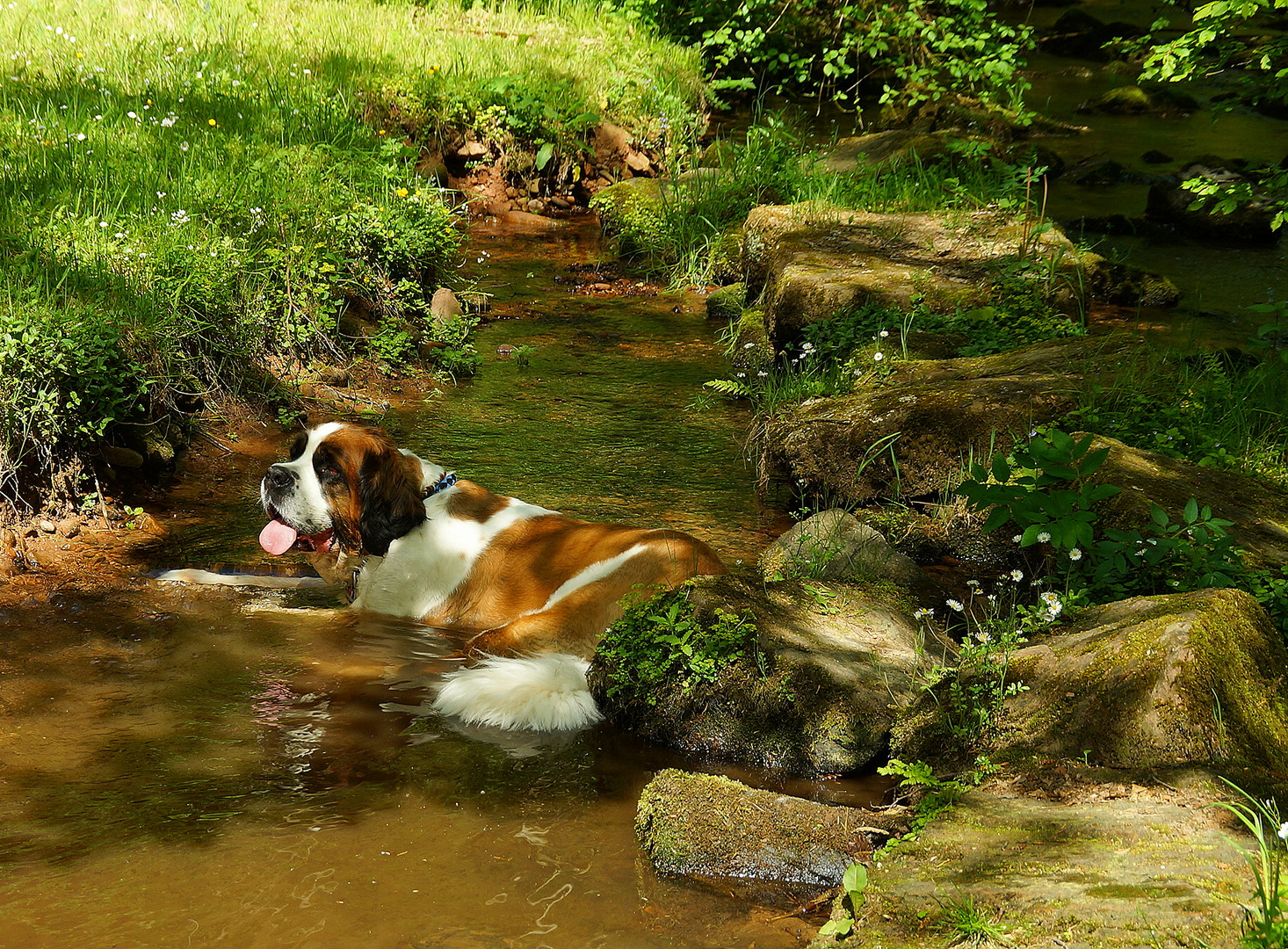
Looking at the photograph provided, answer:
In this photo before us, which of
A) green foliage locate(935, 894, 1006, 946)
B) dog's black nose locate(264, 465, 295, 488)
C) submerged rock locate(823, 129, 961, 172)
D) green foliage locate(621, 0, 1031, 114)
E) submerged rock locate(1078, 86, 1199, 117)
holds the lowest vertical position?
green foliage locate(935, 894, 1006, 946)

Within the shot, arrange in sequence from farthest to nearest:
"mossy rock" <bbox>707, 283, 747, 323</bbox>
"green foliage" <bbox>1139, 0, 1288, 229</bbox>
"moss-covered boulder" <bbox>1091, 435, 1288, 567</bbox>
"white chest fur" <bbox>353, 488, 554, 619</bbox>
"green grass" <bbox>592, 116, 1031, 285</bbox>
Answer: "green grass" <bbox>592, 116, 1031, 285</bbox>, "mossy rock" <bbox>707, 283, 747, 323</bbox>, "green foliage" <bbox>1139, 0, 1288, 229</bbox>, "white chest fur" <bbox>353, 488, 554, 619</bbox>, "moss-covered boulder" <bbox>1091, 435, 1288, 567</bbox>

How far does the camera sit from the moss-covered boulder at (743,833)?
10.4ft

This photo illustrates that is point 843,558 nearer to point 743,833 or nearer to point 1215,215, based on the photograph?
point 743,833

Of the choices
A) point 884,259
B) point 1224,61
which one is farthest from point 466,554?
point 1224,61

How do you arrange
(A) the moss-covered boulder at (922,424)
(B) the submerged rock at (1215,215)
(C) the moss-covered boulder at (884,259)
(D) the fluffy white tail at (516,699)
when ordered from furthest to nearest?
(B) the submerged rock at (1215,215) < (C) the moss-covered boulder at (884,259) < (A) the moss-covered boulder at (922,424) < (D) the fluffy white tail at (516,699)

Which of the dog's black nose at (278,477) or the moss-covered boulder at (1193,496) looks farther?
the dog's black nose at (278,477)

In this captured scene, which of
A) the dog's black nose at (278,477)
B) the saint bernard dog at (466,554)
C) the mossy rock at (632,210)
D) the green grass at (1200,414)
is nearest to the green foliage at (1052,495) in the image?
the saint bernard dog at (466,554)

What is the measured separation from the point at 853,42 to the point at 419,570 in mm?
10145

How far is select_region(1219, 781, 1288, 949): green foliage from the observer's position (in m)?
2.16

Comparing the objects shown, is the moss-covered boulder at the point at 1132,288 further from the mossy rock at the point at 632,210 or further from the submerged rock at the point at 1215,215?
the mossy rock at the point at 632,210

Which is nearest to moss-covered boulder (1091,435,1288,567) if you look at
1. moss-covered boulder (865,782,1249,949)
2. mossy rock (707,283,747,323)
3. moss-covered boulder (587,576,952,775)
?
moss-covered boulder (587,576,952,775)

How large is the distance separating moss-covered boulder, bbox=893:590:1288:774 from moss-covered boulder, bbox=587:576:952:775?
1.10ft

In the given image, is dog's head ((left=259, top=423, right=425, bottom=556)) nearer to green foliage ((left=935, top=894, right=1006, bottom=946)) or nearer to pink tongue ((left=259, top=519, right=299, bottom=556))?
pink tongue ((left=259, top=519, right=299, bottom=556))

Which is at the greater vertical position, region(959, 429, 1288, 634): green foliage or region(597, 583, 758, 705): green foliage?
region(959, 429, 1288, 634): green foliage
